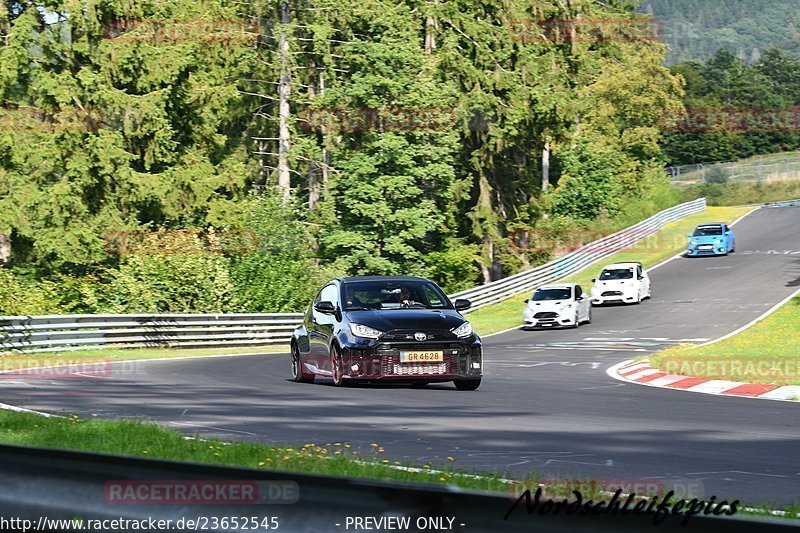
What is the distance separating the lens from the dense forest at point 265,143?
150ft

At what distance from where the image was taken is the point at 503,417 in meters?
13.2

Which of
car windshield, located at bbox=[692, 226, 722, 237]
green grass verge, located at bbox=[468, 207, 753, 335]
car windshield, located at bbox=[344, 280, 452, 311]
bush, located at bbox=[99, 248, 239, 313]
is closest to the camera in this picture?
car windshield, located at bbox=[344, 280, 452, 311]

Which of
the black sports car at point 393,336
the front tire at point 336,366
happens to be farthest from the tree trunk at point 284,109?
the front tire at point 336,366

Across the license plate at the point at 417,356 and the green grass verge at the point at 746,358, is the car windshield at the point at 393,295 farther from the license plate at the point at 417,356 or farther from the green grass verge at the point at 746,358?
the green grass verge at the point at 746,358

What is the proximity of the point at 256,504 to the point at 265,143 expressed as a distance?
6412 cm

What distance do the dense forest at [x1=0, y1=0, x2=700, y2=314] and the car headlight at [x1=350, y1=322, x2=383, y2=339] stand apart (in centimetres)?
1769

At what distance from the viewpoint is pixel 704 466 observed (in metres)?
9.13

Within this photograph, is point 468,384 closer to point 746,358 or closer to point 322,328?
point 322,328

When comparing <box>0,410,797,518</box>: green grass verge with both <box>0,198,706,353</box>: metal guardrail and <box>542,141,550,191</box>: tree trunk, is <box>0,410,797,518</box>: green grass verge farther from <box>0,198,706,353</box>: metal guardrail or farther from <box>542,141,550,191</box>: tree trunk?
<box>542,141,550,191</box>: tree trunk

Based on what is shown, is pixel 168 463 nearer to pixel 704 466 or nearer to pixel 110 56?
pixel 704 466

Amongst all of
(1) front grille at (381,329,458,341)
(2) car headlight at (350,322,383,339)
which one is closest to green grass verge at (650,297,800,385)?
(1) front grille at (381,329,458,341)

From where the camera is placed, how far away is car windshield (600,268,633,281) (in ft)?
153

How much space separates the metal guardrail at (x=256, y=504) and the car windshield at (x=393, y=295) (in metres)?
12.9

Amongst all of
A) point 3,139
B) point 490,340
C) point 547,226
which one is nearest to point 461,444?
point 490,340
